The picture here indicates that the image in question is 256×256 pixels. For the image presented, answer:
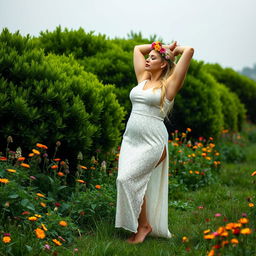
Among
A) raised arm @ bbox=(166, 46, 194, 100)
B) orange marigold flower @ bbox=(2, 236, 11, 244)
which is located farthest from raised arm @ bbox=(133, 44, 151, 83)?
orange marigold flower @ bbox=(2, 236, 11, 244)

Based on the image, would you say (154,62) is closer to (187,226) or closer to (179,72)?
(179,72)

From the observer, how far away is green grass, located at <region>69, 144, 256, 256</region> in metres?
3.77

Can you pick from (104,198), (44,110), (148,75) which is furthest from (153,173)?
(44,110)

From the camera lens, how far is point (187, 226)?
4648 mm

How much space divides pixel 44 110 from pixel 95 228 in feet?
4.90

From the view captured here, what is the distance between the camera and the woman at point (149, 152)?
417cm

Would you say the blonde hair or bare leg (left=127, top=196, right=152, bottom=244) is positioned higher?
the blonde hair

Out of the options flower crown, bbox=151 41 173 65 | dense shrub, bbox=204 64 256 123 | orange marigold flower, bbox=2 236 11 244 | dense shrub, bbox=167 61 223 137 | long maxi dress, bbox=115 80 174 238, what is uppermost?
dense shrub, bbox=204 64 256 123

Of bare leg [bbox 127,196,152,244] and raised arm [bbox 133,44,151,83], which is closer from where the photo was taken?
bare leg [bbox 127,196,152,244]

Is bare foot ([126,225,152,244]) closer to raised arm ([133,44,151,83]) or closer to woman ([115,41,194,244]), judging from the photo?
woman ([115,41,194,244])

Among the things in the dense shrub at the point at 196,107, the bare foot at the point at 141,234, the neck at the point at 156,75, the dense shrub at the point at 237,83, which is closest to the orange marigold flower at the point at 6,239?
the bare foot at the point at 141,234

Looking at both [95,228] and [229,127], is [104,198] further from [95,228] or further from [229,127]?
[229,127]

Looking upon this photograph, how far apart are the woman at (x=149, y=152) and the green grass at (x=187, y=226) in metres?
0.20

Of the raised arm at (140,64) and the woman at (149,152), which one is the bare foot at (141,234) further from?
the raised arm at (140,64)
